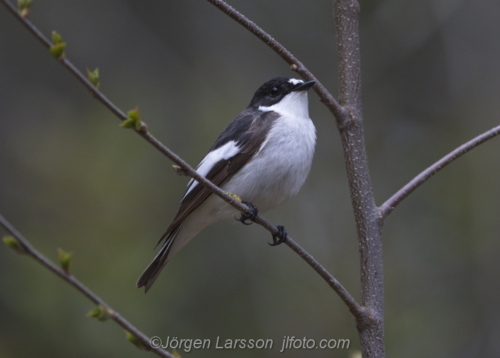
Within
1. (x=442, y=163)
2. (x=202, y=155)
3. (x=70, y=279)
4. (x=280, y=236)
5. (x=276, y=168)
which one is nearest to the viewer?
(x=70, y=279)

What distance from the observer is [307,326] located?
16.6 feet

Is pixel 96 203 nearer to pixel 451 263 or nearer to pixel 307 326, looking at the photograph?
pixel 307 326

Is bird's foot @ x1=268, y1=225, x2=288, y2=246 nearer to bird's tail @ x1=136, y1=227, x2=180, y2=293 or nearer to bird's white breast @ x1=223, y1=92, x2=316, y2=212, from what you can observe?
bird's white breast @ x1=223, y1=92, x2=316, y2=212

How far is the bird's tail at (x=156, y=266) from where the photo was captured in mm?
3211

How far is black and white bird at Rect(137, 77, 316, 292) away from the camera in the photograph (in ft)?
10.6

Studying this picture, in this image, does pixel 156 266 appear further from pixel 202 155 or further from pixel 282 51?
pixel 202 155

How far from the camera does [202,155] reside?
578cm

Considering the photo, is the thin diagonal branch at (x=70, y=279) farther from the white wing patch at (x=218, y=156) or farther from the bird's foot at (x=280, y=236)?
the white wing patch at (x=218, y=156)

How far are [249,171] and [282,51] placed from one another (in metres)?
1.07

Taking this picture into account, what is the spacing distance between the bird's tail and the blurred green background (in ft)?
3.68

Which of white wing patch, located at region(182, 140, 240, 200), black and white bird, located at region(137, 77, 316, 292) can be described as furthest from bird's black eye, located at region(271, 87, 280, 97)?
white wing patch, located at region(182, 140, 240, 200)

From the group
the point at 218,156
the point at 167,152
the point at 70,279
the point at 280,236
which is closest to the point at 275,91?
the point at 218,156

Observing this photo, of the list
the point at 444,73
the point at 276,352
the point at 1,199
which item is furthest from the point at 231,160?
the point at 444,73

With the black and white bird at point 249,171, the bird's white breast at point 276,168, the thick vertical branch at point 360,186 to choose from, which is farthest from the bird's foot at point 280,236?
the thick vertical branch at point 360,186
